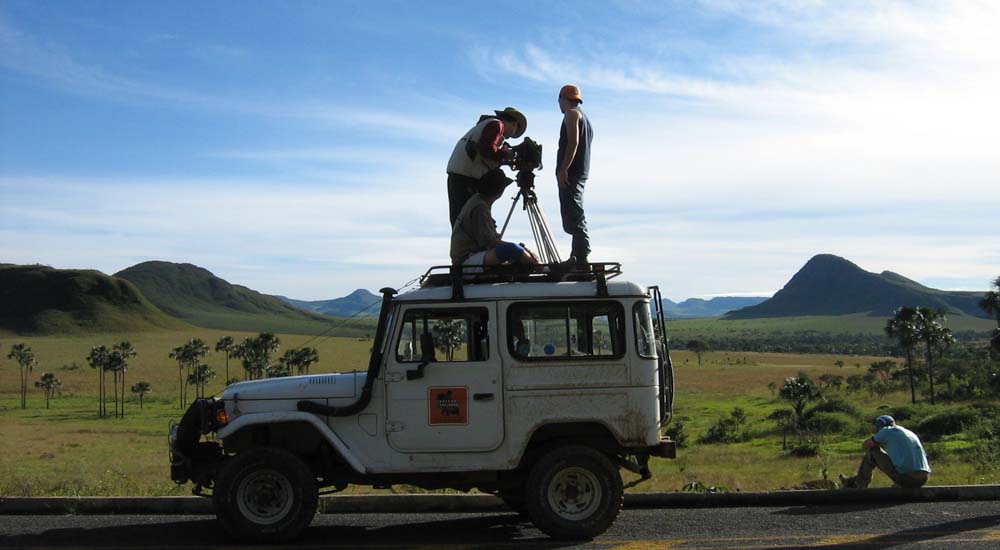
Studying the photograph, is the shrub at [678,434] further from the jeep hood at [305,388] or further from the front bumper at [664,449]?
the jeep hood at [305,388]

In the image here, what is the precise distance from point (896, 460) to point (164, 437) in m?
66.4

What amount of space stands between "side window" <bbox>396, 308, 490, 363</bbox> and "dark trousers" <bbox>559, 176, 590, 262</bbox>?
62.9 inches

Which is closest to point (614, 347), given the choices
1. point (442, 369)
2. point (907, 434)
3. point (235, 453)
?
point (442, 369)

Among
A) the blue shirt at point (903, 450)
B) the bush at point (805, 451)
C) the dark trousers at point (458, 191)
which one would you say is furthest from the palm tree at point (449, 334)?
the bush at point (805, 451)

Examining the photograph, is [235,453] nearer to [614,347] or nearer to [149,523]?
[149,523]

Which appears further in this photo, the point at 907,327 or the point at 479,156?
the point at 907,327

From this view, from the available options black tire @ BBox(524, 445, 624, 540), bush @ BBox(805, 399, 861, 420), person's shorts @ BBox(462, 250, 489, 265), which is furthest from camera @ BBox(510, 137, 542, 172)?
bush @ BBox(805, 399, 861, 420)

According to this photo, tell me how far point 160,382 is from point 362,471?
13318 centimetres

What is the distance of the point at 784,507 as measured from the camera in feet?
33.1

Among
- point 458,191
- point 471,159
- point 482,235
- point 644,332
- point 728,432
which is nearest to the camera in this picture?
point 644,332

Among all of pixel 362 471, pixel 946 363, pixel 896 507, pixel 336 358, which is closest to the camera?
pixel 362 471

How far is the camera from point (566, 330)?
854 centimetres

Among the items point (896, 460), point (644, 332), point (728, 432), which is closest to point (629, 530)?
point (644, 332)

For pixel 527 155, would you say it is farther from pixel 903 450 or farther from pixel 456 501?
pixel 903 450
